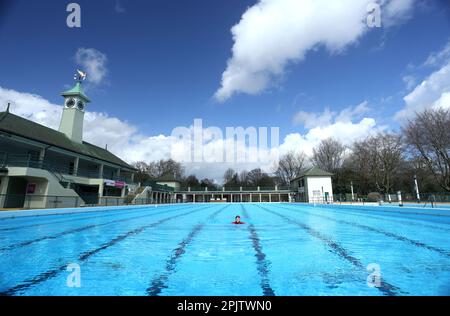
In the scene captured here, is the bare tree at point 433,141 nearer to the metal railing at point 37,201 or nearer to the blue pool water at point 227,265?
the blue pool water at point 227,265

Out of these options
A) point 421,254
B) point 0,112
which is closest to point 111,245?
point 421,254

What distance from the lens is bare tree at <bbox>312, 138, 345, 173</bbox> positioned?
150ft

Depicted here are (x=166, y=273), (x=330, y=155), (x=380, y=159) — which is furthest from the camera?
(x=330, y=155)

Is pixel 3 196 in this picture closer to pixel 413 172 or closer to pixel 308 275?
pixel 308 275

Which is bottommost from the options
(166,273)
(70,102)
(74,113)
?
(166,273)

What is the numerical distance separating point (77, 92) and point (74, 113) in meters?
2.38

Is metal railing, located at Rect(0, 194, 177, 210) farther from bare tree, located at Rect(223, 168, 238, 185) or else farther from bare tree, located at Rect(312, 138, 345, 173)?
bare tree, located at Rect(223, 168, 238, 185)

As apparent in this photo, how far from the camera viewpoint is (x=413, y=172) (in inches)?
1199

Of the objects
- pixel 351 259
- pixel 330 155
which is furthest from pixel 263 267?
pixel 330 155

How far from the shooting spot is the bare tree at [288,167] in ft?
180

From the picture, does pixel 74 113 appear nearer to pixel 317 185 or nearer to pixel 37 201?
pixel 37 201

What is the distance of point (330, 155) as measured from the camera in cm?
4647

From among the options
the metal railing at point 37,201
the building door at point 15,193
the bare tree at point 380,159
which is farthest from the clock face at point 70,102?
the bare tree at point 380,159
